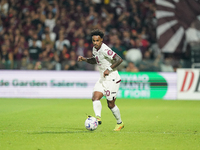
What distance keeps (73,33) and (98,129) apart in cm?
1118

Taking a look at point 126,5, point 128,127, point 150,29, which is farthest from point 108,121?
point 126,5

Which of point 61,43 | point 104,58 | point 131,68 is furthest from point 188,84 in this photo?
point 104,58

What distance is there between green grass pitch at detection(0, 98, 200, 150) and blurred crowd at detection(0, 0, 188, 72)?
12.1ft

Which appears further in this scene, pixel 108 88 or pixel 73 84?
pixel 73 84

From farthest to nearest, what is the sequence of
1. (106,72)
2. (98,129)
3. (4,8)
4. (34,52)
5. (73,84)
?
(4,8), (34,52), (73,84), (98,129), (106,72)

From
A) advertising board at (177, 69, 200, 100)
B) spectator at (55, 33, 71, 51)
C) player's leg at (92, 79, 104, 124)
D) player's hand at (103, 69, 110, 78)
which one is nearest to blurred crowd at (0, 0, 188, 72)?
spectator at (55, 33, 71, 51)

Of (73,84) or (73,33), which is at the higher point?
(73,33)

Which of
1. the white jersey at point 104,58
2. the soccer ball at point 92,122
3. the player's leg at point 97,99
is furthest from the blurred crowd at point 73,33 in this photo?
the soccer ball at point 92,122

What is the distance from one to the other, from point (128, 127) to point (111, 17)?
1185 cm

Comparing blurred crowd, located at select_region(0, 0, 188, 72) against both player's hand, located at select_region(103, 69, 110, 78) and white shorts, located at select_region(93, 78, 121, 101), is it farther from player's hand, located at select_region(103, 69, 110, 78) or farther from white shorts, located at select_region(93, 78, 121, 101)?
player's hand, located at select_region(103, 69, 110, 78)

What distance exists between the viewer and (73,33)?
18.6 metres

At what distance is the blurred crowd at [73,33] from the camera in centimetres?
1634

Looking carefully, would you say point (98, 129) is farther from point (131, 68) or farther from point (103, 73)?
point (131, 68)

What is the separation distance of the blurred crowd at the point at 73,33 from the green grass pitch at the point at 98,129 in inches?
145
